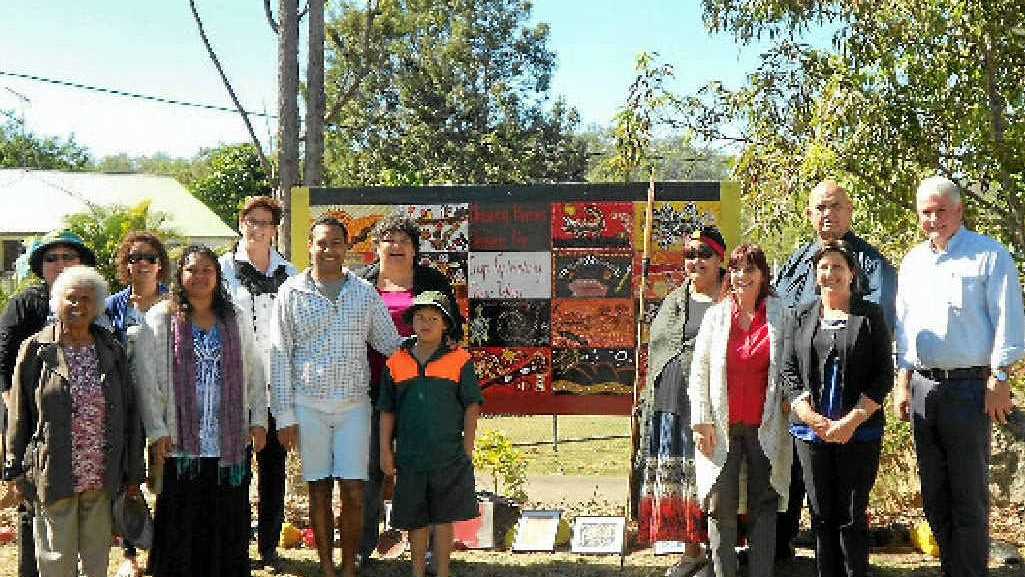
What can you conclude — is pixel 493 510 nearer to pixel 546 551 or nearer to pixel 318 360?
pixel 546 551

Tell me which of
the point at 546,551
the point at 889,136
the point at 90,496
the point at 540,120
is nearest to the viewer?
the point at 90,496

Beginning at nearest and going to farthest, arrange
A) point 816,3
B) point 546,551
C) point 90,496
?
point 90,496
point 546,551
point 816,3

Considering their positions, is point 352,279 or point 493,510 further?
point 493,510

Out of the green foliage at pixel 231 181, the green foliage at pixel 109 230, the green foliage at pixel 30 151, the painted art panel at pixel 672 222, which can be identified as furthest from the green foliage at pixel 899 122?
the green foliage at pixel 30 151

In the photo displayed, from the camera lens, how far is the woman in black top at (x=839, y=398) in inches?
191

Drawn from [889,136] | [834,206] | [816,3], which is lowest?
[834,206]

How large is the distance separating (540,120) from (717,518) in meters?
27.5

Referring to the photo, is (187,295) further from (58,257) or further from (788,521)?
(788,521)

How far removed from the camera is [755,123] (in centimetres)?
877

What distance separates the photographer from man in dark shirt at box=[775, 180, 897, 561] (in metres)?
5.36

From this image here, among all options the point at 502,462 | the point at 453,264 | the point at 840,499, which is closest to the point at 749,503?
the point at 840,499

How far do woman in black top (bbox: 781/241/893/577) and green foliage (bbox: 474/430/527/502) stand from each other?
2.46m

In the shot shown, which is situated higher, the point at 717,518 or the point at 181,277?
the point at 181,277

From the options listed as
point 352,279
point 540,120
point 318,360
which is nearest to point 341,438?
point 318,360
